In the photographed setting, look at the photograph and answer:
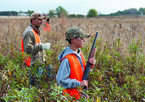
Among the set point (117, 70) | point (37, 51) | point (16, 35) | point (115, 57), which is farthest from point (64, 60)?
point (16, 35)

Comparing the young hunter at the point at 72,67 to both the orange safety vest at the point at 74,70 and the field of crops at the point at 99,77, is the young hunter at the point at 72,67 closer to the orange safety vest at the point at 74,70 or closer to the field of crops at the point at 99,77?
the orange safety vest at the point at 74,70

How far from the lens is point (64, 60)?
7.11ft

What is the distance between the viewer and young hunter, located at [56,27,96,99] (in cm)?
210

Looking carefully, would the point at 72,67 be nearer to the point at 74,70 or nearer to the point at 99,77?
the point at 74,70

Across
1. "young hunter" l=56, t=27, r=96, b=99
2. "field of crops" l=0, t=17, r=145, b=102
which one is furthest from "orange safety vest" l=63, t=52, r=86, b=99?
"field of crops" l=0, t=17, r=145, b=102

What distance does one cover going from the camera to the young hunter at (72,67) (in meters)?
2.10

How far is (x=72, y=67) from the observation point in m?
2.17

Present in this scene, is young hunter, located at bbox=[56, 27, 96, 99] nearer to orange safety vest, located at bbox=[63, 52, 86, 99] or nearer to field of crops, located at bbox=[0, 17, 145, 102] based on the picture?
orange safety vest, located at bbox=[63, 52, 86, 99]

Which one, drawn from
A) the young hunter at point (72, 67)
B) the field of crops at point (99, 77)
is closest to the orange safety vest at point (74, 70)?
the young hunter at point (72, 67)

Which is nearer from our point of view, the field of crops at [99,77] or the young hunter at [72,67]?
the field of crops at [99,77]

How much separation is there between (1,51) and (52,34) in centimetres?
282

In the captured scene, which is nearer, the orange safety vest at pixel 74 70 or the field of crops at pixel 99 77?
the field of crops at pixel 99 77

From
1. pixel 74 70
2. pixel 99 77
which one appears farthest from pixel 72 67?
pixel 99 77

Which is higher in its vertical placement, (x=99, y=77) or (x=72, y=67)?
(x=72, y=67)
